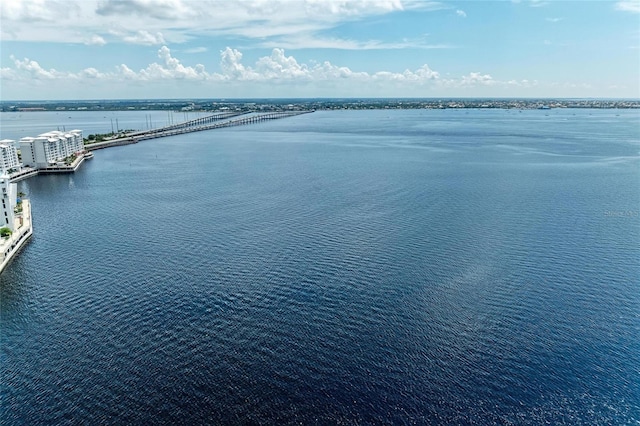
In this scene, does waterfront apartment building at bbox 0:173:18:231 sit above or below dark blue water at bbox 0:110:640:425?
above

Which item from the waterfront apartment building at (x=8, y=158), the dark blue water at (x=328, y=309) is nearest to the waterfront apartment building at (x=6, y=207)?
the dark blue water at (x=328, y=309)

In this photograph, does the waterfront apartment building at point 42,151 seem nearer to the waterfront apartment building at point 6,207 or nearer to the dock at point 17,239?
the dock at point 17,239

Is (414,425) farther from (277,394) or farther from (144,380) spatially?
(144,380)

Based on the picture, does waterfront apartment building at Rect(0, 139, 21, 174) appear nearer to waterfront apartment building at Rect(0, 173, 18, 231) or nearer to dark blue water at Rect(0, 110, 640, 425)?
dark blue water at Rect(0, 110, 640, 425)

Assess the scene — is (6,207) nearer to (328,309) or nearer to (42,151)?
(328,309)

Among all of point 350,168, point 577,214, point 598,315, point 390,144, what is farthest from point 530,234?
point 390,144

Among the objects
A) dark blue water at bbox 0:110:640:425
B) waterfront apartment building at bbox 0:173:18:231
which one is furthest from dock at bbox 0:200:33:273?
dark blue water at bbox 0:110:640:425

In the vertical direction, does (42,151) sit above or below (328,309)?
above

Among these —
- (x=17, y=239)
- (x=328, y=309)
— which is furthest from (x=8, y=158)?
(x=328, y=309)

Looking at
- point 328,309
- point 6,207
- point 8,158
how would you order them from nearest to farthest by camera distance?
point 328,309 → point 6,207 → point 8,158
